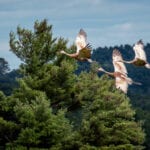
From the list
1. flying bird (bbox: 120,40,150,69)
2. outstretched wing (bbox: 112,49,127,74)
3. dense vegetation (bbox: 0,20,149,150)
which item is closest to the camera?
flying bird (bbox: 120,40,150,69)

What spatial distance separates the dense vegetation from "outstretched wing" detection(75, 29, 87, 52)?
61.2ft

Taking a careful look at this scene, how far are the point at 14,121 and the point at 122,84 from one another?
74.9 feet

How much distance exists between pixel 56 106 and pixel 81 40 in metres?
23.5

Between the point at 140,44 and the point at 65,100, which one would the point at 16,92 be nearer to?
the point at 65,100

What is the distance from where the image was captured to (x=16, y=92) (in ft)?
119

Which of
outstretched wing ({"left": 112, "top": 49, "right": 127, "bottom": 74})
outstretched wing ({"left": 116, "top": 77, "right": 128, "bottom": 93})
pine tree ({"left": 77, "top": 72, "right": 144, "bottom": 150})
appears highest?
pine tree ({"left": 77, "top": 72, "right": 144, "bottom": 150})

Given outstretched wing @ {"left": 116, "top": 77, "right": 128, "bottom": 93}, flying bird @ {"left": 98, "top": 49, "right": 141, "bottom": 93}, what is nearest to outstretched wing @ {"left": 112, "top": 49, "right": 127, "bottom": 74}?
flying bird @ {"left": 98, "top": 49, "right": 141, "bottom": 93}

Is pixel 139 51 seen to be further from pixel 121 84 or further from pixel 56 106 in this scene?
pixel 56 106

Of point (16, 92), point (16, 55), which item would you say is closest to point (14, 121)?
point (16, 92)

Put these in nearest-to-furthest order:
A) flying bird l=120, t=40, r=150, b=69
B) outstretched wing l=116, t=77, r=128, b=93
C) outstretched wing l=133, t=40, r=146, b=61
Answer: flying bird l=120, t=40, r=150, b=69 < outstretched wing l=133, t=40, r=146, b=61 < outstretched wing l=116, t=77, r=128, b=93

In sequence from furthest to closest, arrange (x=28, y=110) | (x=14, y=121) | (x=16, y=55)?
(x=16, y=55) → (x=14, y=121) → (x=28, y=110)

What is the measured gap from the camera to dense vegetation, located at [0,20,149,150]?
33812 mm

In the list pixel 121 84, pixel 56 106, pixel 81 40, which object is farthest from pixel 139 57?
pixel 56 106

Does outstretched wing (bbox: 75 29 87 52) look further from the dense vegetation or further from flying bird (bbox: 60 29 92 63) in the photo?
the dense vegetation
